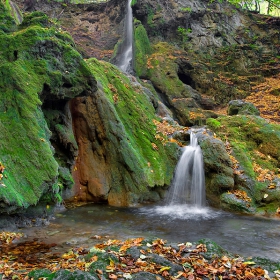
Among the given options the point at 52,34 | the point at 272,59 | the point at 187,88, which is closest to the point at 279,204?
the point at 52,34

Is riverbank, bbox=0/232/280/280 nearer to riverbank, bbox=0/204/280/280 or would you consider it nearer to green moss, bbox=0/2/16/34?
riverbank, bbox=0/204/280/280

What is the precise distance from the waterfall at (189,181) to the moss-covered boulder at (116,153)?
37 centimetres

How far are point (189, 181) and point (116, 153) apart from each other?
3.05 m

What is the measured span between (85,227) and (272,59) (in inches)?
950

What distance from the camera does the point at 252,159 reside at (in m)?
11.2

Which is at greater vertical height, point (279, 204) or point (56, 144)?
point (56, 144)

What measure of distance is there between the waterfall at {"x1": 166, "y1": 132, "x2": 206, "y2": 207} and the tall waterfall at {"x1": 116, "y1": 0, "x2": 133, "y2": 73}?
1122cm

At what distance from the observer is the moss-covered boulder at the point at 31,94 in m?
6.25

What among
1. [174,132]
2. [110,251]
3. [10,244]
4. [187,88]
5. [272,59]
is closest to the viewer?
[110,251]

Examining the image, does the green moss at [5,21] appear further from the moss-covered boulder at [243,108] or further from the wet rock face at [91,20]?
the wet rock face at [91,20]

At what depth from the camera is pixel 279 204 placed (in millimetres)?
9281

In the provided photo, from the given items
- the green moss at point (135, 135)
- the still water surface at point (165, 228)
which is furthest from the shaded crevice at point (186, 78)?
the still water surface at point (165, 228)

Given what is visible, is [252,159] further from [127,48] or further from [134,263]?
[127,48]

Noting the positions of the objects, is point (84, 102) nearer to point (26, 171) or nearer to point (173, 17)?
point (26, 171)
